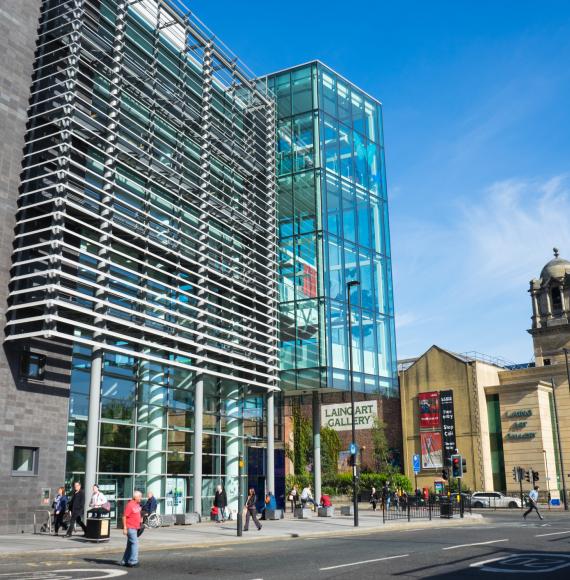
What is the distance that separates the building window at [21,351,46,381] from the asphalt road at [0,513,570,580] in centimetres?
931

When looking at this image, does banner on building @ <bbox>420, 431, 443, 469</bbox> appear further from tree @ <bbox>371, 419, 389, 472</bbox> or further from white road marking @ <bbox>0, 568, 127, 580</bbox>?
white road marking @ <bbox>0, 568, 127, 580</bbox>

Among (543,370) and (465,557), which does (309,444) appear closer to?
(543,370)

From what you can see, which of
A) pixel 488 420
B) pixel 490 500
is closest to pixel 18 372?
pixel 490 500

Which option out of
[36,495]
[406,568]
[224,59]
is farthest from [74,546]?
[224,59]

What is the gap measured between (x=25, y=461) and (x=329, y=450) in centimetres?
5020

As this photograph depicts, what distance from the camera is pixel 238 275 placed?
3538 cm

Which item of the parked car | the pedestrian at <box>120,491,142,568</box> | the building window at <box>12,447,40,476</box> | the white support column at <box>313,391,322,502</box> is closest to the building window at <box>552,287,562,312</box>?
the parked car

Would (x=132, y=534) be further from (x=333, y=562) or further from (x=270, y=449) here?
(x=270, y=449)

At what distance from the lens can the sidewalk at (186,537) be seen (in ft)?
59.5

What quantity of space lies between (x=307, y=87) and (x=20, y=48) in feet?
64.7

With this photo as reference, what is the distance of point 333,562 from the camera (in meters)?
15.1

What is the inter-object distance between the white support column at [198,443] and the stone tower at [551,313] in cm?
6867

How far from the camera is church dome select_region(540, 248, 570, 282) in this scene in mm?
93000

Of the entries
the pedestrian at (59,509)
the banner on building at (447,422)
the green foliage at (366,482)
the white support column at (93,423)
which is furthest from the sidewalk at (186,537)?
the banner on building at (447,422)
